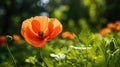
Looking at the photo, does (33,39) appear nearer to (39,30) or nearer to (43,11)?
(39,30)

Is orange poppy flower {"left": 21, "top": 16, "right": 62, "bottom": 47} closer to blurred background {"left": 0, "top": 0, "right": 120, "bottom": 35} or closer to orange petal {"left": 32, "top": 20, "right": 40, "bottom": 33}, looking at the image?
orange petal {"left": 32, "top": 20, "right": 40, "bottom": 33}

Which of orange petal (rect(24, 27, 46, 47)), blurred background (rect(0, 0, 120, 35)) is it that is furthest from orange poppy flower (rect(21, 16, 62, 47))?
blurred background (rect(0, 0, 120, 35))

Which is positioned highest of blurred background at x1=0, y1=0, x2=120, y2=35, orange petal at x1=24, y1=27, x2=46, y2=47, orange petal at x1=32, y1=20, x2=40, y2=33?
blurred background at x1=0, y1=0, x2=120, y2=35

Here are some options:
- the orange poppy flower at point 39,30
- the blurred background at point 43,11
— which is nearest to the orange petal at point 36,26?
the orange poppy flower at point 39,30

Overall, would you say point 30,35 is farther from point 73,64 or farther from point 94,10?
point 94,10

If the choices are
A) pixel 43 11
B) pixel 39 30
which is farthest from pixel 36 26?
pixel 43 11

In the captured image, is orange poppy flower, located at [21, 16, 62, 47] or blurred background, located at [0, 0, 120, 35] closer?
orange poppy flower, located at [21, 16, 62, 47]

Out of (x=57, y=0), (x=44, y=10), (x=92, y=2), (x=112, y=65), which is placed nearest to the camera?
(x=112, y=65)

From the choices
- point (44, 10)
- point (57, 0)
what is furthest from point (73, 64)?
point (44, 10)

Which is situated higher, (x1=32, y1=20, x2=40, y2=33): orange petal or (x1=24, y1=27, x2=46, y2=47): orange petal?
(x1=32, y1=20, x2=40, y2=33): orange petal
